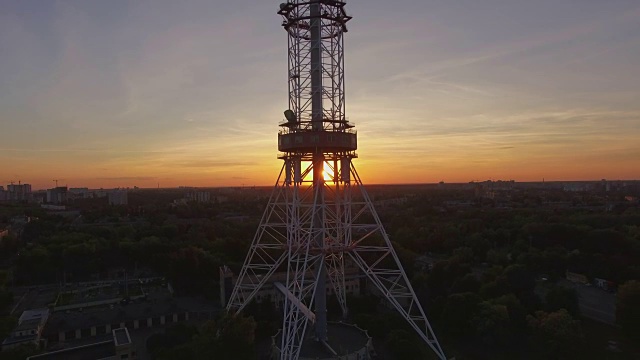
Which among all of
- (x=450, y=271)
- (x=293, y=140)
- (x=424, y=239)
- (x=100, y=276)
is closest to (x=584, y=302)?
(x=450, y=271)

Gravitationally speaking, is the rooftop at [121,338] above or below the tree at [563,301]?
below

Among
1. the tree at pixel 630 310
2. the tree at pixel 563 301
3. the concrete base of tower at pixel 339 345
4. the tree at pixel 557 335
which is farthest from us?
the tree at pixel 563 301

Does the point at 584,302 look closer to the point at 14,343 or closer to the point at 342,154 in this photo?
the point at 342,154

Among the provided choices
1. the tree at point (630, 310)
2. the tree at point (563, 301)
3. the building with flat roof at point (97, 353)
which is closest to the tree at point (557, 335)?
the tree at point (563, 301)

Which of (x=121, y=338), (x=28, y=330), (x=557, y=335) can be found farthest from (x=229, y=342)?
(x=557, y=335)

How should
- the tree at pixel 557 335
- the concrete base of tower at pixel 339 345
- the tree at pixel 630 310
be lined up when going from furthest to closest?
the tree at pixel 630 310
the tree at pixel 557 335
the concrete base of tower at pixel 339 345

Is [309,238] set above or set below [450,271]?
above

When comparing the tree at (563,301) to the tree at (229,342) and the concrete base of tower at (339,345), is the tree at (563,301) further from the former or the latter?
the tree at (229,342)
